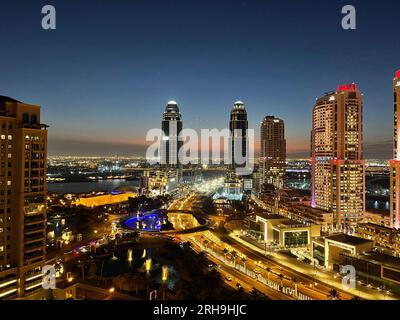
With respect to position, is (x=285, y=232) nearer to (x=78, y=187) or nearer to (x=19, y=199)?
(x=19, y=199)

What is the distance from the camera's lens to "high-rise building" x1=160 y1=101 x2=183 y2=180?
40.8 metres

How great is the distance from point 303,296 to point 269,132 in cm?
→ 2833

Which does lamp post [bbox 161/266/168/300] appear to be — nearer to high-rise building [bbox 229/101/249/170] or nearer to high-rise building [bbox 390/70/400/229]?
high-rise building [bbox 390/70/400/229]

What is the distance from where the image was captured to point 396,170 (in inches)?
542

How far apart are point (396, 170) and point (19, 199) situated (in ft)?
A: 47.0

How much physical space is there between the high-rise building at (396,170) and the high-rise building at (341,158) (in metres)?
3.35

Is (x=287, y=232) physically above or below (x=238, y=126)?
below

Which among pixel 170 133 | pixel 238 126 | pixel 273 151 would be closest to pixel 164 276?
pixel 273 151

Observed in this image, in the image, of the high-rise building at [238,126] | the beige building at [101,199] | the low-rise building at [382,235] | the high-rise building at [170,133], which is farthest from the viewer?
the high-rise building at [170,133]

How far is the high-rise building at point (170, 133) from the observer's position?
Answer: 4081 cm

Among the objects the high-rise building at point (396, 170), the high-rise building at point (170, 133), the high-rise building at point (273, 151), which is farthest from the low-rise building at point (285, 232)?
the high-rise building at point (170, 133)

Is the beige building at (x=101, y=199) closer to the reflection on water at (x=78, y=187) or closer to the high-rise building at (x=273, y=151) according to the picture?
the reflection on water at (x=78, y=187)

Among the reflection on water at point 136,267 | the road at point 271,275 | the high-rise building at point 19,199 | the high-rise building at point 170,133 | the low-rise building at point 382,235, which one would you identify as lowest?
the reflection on water at point 136,267
